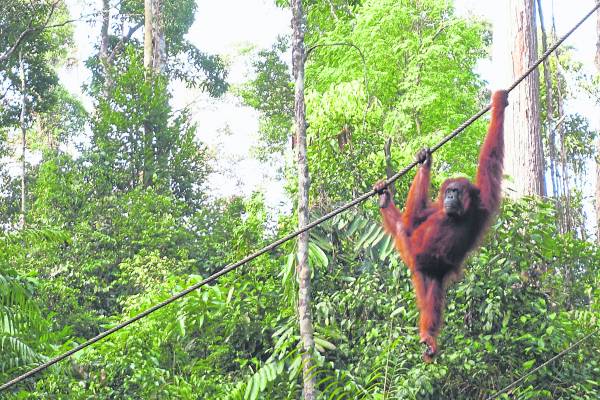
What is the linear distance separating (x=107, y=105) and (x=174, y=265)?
4749 mm

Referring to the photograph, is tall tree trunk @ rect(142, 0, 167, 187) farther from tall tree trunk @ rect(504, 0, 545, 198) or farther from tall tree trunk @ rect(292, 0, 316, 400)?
tall tree trunk @ rect(292, 0, 316, 400)

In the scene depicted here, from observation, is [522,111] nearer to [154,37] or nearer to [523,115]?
[523,115]

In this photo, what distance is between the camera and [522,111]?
10352 millimetres

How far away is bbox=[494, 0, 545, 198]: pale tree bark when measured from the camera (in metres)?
A: 10.1

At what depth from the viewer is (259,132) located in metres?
22.6

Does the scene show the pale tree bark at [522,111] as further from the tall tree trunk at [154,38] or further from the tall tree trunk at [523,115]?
the tall tree trunk at [154,38]

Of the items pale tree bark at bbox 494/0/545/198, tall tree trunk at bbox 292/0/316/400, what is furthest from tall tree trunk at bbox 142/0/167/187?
tall tree trunk at bbox 292/0/316/400

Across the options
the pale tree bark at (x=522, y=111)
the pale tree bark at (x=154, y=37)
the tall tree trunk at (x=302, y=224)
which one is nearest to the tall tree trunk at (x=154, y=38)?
the pale tree bark at (x=154, y=37)

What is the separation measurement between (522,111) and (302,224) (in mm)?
3720

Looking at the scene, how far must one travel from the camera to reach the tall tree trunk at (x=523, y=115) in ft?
33.1

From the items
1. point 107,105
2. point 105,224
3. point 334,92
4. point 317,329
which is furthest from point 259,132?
point 317,329

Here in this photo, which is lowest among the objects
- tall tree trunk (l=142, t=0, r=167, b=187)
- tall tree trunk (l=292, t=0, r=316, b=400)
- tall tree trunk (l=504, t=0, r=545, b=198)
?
tall tree trunk (l=292, t=0, r=316, b=400)

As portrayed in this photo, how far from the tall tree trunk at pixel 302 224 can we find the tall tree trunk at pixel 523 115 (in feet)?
9.81

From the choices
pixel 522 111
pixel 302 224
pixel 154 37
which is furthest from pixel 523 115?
pixel 154 37
